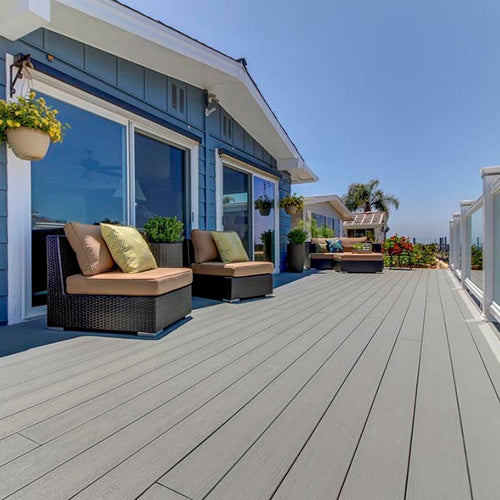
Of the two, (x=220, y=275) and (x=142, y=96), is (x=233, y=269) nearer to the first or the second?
(x=220, y=275)

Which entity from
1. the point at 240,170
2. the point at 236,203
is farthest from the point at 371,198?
the point at 236,203

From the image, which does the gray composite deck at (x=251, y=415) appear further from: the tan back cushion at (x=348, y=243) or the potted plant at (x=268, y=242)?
the tan back cushion at (x=348, y=243)

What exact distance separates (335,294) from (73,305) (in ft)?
10.6

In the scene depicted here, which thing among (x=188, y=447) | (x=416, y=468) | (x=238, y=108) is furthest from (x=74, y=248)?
(x=238, y=108)

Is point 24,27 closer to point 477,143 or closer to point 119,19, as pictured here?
point 119,19

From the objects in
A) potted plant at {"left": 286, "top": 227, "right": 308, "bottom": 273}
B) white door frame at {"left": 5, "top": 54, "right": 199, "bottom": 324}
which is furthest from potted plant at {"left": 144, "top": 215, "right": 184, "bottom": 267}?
potted plant at {"left": 286, "top": 227, "right": 308, "bottom": 273}

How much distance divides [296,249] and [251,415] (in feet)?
20.4

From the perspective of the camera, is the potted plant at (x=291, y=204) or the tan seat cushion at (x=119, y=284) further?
the potted plant at (x=291, y=204)

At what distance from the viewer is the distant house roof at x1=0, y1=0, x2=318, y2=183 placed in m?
2.40

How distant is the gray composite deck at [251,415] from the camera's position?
893 millimetres

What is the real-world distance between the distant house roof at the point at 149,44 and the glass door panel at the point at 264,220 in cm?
→ 126

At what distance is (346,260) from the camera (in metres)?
7.61

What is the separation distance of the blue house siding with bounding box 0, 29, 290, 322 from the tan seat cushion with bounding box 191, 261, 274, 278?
3.30 ft

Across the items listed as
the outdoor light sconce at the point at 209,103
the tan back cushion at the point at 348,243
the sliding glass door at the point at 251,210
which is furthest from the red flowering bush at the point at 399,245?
the outdoor light sconce at the point at 209,103
